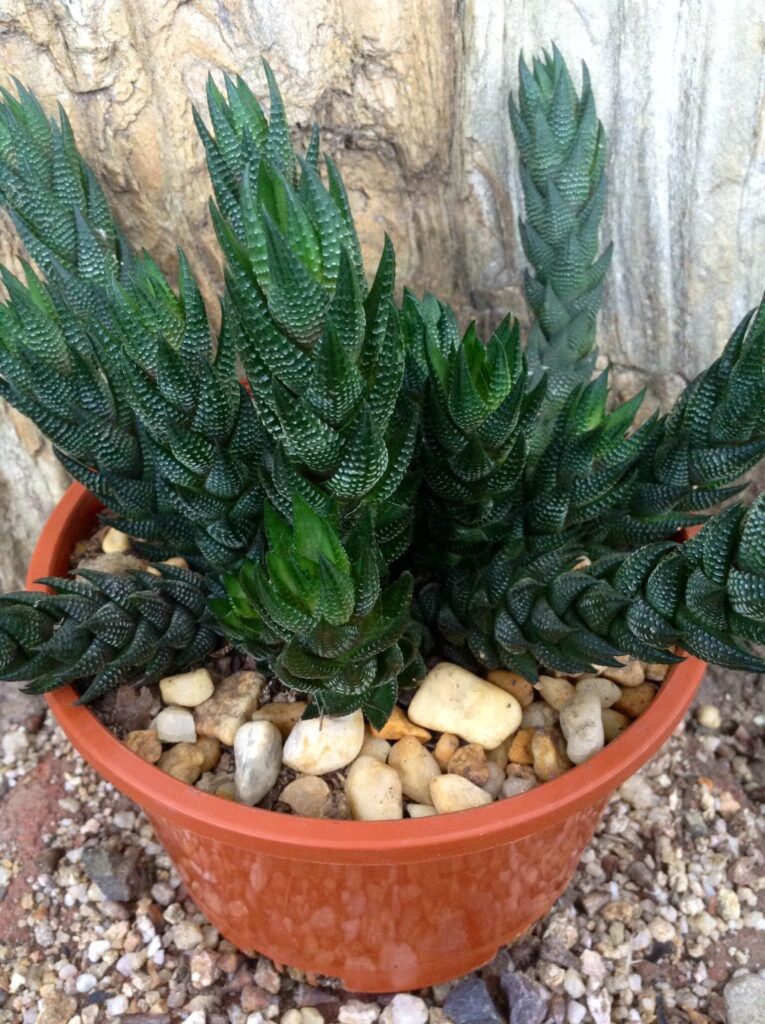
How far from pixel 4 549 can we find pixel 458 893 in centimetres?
94

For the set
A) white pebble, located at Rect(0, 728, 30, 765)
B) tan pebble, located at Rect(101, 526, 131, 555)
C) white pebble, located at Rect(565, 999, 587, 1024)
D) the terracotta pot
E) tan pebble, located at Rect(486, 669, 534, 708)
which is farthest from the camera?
white pebble, located at Rect(0, 728, 30, 765)

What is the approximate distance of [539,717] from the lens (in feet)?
4.12

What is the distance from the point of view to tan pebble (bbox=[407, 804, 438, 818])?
1164mm

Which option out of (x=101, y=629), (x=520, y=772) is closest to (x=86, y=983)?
(x=101, y=629)

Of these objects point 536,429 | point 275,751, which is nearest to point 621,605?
point 536,429

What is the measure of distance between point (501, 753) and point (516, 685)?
3.5 inches

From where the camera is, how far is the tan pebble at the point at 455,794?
45.1 inches

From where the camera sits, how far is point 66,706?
121 cm

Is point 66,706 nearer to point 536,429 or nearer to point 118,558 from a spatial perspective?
point 118,558

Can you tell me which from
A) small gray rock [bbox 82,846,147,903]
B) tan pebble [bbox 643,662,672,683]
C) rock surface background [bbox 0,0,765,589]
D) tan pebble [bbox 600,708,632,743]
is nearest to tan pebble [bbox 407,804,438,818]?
tan pebble [bbox 600,708,632,743]

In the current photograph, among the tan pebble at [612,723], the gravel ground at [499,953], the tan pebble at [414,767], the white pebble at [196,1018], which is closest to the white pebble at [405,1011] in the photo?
the gravel ground at [499,953]

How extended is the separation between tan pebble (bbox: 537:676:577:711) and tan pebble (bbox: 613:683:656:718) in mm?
59

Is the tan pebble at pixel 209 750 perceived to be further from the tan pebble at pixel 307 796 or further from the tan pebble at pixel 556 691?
the tan pebble at pixel 556 691

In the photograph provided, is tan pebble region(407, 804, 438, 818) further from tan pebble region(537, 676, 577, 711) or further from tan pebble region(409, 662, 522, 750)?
tan pebble region(537, 676, 577, 711)
